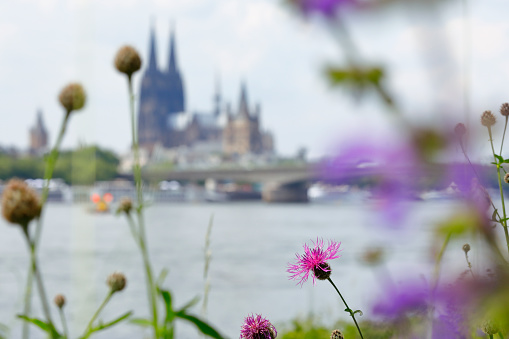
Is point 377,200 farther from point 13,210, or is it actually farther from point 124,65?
point 124,65

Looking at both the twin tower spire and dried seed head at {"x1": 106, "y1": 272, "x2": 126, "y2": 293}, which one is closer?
dried seed head at {"x1": 106, "y1": 272, "x2": 126, "y2": 293}

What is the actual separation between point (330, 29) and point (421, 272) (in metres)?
0.12

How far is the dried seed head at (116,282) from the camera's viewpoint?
629 millimetres

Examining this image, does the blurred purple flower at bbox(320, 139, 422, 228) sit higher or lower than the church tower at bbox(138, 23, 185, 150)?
lower

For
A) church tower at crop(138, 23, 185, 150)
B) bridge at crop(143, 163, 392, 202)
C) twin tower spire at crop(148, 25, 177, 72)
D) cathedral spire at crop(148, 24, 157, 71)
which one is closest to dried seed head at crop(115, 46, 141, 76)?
bridge at crop(143, 163, 392, 202)

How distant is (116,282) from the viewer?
25.1 inches

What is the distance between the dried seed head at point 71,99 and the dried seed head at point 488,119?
0.46 metres

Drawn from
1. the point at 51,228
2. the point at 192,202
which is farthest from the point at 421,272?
the point at 192,202

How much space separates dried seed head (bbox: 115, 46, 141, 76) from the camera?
2.13 feet

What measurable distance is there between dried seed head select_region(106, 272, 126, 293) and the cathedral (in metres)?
54.7

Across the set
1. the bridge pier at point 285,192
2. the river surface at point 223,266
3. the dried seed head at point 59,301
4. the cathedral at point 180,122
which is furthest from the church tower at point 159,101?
the dried seed head at point 59,301

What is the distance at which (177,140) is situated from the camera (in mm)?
60156

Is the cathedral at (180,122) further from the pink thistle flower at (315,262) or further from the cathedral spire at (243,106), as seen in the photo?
the pink thistle flower at (315,262)

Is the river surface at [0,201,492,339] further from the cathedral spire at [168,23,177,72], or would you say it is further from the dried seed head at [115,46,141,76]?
the cathedral spire at [168,23,177,72]
